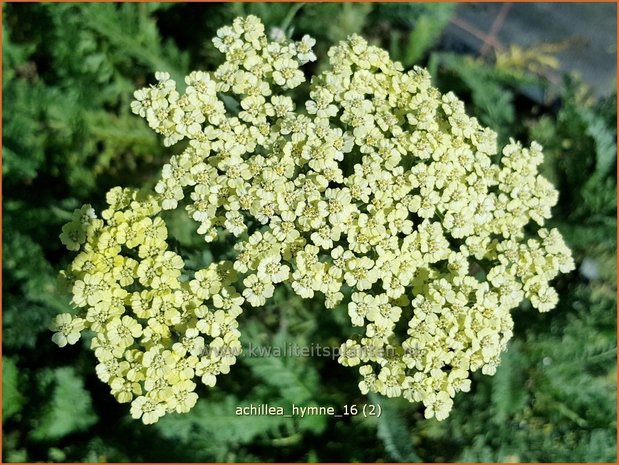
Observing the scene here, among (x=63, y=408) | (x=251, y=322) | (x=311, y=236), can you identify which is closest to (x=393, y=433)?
(x=251, y=322)

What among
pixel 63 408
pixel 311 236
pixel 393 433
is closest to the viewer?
pixel 311 236

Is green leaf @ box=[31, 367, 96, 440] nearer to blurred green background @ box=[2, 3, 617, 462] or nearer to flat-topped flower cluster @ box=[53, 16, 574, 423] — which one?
blurred green background @ box=[2, 3, 617, 462]

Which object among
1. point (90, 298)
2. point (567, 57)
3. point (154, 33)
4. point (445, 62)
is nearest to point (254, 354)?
point (90, 298)

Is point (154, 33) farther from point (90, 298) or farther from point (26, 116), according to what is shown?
point (90, 298)

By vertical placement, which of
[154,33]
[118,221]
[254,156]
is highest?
[154,33]

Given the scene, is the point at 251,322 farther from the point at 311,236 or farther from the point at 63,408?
the point at 311,236
